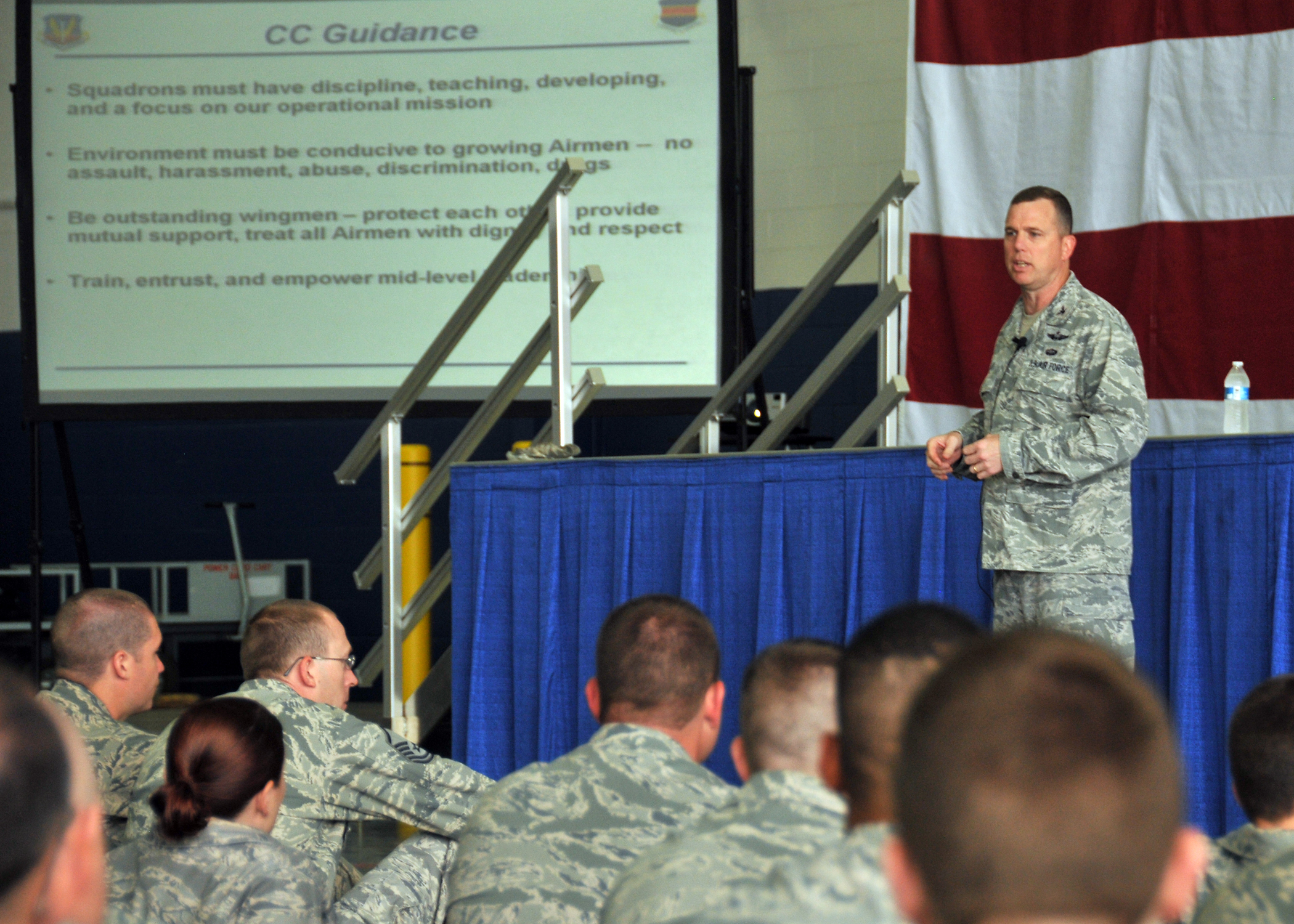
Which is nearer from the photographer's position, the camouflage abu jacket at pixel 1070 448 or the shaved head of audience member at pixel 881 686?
the shaved head of audience member at pixel 881 686

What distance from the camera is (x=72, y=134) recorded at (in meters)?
4.91

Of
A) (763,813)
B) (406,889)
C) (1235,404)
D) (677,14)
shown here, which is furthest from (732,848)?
(677,14)

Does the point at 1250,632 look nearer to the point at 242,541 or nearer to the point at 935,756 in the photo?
the point at 935,756

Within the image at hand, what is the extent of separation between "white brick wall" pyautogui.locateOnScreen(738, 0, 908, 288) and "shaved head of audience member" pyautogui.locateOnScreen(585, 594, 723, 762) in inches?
172

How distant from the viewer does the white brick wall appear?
5.88 meters

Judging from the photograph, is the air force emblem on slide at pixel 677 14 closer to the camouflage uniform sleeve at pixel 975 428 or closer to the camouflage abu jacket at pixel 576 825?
the camouflage uniform sleeve at pixel 975 428

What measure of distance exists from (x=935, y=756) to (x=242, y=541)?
21.3 ft

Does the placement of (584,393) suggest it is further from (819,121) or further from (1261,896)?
(819,121)

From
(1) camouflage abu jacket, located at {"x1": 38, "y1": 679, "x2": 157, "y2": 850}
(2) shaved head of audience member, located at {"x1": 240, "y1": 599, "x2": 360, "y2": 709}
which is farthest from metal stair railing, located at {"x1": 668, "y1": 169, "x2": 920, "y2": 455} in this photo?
(1) camouflage abu jacket, located at {"x1": 38, "y1": 679, "x2": 157, "y2": 850}

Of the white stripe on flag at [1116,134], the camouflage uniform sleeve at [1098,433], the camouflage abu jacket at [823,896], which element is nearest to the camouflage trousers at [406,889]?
the camouflage uniform sleeve at [1098,433]

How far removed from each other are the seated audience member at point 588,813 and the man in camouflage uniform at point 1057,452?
106 cm

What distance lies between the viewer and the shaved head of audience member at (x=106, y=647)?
256 centimetres

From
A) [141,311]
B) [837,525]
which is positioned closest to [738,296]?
[837,525]

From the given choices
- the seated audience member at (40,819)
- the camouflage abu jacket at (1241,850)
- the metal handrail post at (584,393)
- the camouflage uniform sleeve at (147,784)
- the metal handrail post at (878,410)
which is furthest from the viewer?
the metal handrail post at (584,393)
